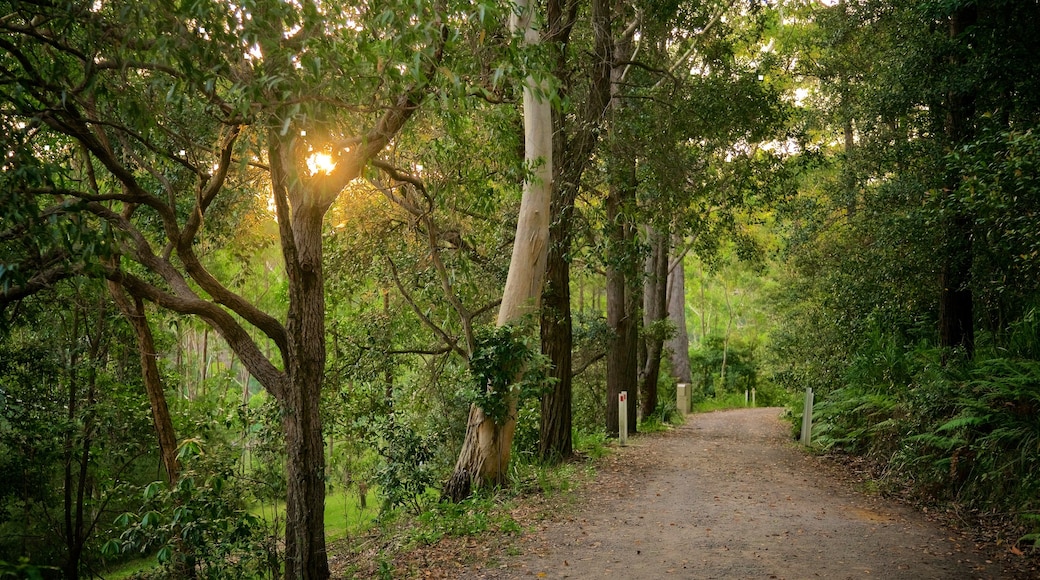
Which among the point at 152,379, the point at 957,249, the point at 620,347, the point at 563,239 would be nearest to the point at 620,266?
the point at 563,239

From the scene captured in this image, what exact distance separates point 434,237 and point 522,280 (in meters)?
1.45

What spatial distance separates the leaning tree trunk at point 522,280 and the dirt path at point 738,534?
5.04 ft


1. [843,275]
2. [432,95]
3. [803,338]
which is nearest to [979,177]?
[432,95]

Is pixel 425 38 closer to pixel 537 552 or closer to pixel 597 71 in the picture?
pixel 537 552

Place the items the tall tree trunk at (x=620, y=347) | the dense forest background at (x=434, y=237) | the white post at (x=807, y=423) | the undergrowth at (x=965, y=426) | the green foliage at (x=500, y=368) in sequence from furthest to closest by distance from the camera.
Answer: the tall tree trunk at (x=620, y=347), the white post at (x=807, y=423), the green foliage at (x=500, y=368), the undergrowth at (x=965, y=426), the dense forest background at (x=434, y=237)

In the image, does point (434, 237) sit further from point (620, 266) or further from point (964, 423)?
point (964, 423)

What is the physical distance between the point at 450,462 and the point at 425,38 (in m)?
9.44

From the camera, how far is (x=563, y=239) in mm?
13258

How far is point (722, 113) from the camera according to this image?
14406mm

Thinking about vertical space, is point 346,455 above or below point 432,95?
below

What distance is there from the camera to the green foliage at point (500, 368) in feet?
35.2

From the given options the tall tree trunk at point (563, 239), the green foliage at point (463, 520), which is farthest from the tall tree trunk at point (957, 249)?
the green foliage at point (463, 520)

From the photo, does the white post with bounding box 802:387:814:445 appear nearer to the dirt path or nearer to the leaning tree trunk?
the dirt path

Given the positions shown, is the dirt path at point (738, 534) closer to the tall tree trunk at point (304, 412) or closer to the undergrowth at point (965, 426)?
the undergrowth at point (965, 426)
